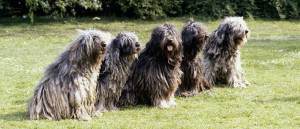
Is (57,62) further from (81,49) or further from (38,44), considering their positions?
(38,44)

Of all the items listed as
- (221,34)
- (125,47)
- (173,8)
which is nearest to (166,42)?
(125,47)

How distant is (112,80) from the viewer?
759cm

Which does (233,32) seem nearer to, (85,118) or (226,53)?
(226,53)

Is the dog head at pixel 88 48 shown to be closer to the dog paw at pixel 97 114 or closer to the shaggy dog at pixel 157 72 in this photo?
the dog paw at pixel 97 114

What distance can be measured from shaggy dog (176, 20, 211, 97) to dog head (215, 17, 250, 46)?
1.01 meters

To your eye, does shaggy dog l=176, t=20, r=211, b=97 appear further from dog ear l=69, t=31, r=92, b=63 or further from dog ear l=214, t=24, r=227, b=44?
dog ear l=69, t=31, r=92, b=63

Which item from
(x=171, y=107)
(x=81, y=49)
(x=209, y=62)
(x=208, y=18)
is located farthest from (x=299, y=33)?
(x=81, y=49)

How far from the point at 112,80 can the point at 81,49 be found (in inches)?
42.0

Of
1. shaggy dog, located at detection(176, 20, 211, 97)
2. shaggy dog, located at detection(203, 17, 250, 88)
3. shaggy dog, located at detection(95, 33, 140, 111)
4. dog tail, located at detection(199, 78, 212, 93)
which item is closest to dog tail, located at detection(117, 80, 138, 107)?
shaggy dog, located at detection(95, 33, 140, 111)

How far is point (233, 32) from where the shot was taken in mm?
9594

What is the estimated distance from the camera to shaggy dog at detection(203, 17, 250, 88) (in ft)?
31.7

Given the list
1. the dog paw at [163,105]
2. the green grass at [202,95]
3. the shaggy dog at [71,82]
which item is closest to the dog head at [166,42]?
the dog paw at [163,105]

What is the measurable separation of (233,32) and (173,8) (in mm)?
13878

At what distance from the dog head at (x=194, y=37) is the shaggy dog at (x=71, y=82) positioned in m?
2.37
